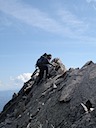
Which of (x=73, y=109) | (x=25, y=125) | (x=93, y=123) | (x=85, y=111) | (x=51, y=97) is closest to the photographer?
(x=93, y=123)

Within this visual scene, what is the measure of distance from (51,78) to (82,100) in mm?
15469

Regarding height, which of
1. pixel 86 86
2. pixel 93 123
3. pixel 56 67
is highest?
pixel 56 67

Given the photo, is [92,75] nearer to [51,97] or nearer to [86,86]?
[86,86]

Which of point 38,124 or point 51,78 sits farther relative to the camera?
point 51,78

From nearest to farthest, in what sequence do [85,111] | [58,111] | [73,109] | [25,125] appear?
[85,111] < [73,109] < [58,111] < [25,125]

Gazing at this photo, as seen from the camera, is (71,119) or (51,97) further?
(51,97)

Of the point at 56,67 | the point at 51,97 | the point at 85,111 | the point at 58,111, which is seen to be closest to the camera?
the point at 85,111

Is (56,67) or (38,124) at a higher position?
(56,67)

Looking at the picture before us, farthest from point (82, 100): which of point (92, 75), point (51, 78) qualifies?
point (51, 78)

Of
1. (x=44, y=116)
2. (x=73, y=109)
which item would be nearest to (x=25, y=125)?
(x=44, y=116)

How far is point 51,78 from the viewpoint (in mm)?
37625

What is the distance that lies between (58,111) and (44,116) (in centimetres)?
143

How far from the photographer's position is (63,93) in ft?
84.2

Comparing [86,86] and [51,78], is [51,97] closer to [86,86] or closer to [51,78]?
[86,86]
